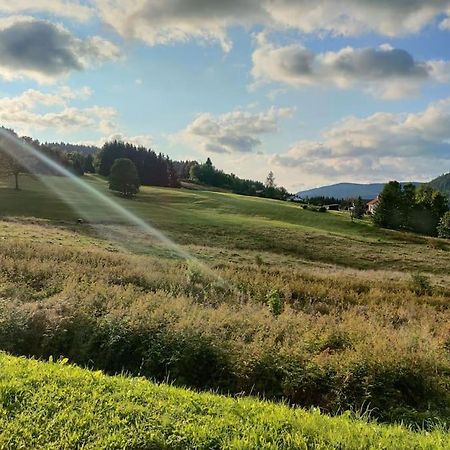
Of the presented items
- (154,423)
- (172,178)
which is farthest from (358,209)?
(154,423)

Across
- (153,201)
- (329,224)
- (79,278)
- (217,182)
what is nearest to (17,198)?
(153,201)

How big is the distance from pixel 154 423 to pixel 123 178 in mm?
87690

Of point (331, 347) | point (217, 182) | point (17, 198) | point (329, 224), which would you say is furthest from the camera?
point (217, 182)

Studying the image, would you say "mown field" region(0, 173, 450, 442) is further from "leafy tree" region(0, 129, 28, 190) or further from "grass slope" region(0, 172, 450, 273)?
"leafy tree" region(0, 129, 28, 190)

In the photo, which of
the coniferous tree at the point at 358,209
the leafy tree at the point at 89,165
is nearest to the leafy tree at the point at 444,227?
the coniferous tree at the point at 358,209

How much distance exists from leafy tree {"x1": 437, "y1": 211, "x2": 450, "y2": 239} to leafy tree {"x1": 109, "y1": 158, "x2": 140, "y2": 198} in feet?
206

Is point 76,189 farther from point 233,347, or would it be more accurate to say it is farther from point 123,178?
point 233,347

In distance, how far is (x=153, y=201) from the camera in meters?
88.2

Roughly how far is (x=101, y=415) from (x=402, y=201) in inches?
3499

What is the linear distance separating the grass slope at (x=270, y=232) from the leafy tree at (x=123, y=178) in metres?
3.53

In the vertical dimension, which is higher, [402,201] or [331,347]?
[402,201]

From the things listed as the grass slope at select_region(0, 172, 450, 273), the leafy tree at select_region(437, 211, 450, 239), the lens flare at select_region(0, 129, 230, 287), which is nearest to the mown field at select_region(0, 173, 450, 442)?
the lens flare at select_region(0, 129, 230, 287)

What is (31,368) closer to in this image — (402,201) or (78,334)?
(78,334)

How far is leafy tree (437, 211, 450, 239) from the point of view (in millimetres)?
82750
